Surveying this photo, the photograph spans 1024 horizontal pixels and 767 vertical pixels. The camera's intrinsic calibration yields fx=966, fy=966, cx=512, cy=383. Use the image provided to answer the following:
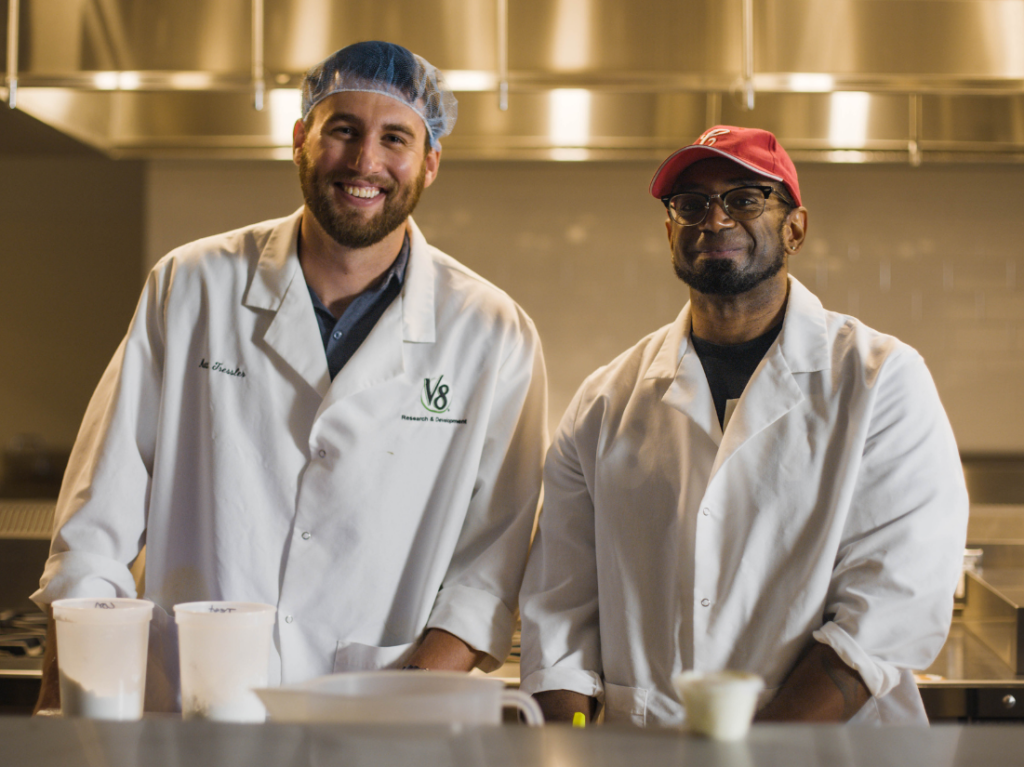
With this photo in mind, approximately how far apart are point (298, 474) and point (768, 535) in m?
0.72

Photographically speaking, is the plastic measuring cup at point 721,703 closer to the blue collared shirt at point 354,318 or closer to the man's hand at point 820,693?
the man's hand at point 820,693

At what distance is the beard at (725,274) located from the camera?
149cm

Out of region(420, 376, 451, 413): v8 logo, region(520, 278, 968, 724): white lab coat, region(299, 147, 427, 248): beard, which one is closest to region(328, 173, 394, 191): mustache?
region(299, 147, 427, 248): beard

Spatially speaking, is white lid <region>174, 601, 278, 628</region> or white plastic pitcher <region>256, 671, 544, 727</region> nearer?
white plastic pitcher <region>256, 671, 544, 727</region>

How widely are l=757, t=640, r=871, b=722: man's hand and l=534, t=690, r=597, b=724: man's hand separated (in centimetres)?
26

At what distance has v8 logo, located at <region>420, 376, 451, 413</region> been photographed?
156 centimetres

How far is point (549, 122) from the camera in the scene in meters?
2.73

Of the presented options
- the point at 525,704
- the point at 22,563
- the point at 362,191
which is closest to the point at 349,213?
the point at 362,191

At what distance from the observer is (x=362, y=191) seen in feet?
4.99

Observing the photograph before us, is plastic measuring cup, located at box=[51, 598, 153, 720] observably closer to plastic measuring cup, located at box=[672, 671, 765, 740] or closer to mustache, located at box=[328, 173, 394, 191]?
plastic measuring cup, located at box=[672, 671, 765, 740]

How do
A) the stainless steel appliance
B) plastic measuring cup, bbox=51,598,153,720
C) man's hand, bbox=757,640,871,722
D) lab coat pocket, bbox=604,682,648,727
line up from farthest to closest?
the stainless steel appliance, lab coat pocket, bbox=604,682,648,727, man's hand, bbox=757,640,871,722, plastic measuring cup, bbox=51,598,153,720

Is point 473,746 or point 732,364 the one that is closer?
point 473,746

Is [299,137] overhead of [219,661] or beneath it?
overhead

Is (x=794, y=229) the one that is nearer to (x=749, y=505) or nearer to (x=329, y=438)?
(x=749, y=505)
